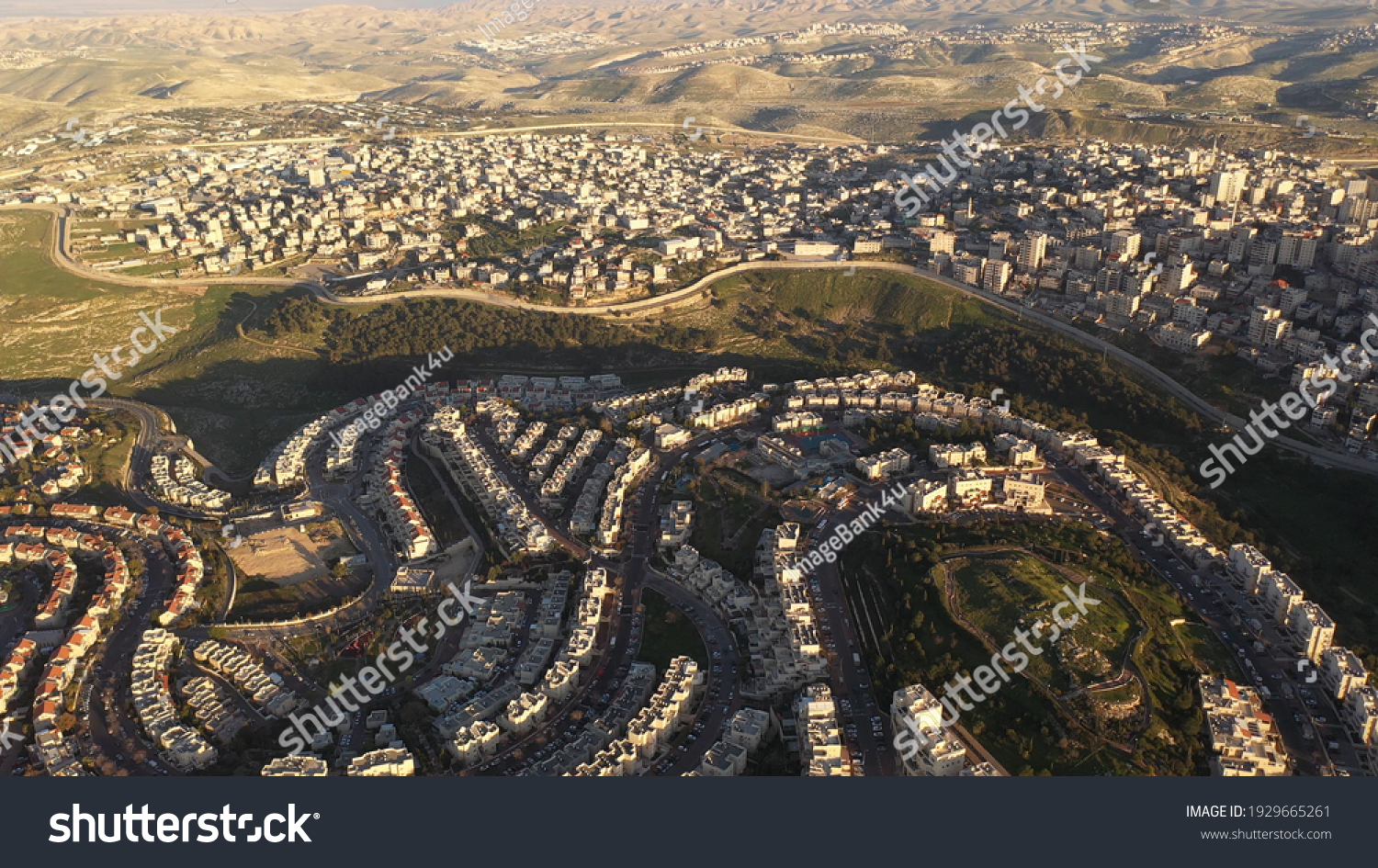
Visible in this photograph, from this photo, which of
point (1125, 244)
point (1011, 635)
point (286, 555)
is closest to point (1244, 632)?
point (1011, 635)

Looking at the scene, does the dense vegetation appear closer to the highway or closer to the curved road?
the highway

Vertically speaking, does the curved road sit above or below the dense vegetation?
below

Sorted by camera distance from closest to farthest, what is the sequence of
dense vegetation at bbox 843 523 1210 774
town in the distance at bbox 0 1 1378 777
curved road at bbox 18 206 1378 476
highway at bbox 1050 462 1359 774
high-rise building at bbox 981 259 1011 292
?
dense vegetation at bbox 843 523 1210 774, highway at bbox 1050 462 1359 774, town in the distance at bbox 0 1 1378 777, curved road at bbox 18 206 1378 476, high-rise building at bbox 981 259 1011 292

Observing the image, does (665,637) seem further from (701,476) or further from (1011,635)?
(1011,635)

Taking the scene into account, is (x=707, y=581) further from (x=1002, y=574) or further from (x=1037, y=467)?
(x=1037, y=467)

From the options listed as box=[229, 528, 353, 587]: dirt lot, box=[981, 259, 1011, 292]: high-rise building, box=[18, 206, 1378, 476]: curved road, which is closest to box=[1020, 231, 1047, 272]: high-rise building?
box=[981, 259, 1011, 292]: high-rise building

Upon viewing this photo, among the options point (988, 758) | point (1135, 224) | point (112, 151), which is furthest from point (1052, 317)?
point (112, 151)

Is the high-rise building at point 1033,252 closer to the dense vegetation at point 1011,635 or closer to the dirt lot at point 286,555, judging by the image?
the dense vegetation at point 1011,635

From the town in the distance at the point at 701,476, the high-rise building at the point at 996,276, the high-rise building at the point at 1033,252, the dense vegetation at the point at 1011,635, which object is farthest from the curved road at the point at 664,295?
the dense vegetation at the point at 1011,635
